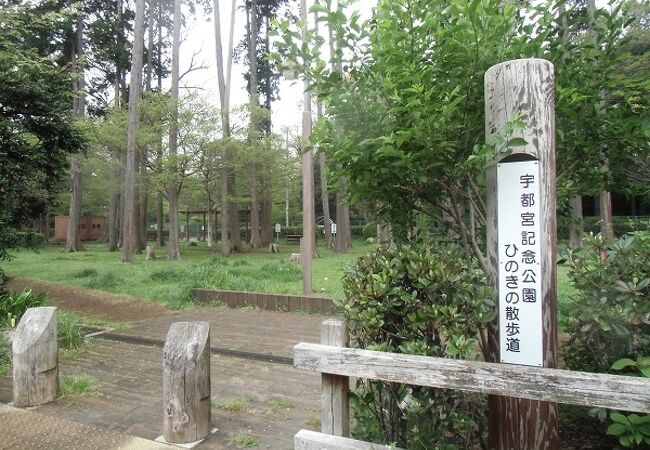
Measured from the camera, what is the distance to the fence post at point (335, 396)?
7.89 ft

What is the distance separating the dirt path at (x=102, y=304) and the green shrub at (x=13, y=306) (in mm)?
1406

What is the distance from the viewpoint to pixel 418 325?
2.36m

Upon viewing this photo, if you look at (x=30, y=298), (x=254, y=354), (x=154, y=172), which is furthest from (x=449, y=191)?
(x=154, y=172)

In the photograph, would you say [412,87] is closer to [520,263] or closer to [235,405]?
[520,263]

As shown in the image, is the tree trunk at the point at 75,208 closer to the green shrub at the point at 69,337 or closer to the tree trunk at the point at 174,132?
the tree trunk at the point at 174,132

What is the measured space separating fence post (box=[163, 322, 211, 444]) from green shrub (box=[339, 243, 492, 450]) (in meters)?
1.24

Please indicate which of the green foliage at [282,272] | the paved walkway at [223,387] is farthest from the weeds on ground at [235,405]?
the green foliage at [282,272]

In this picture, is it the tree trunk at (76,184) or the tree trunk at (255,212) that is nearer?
the tree trunk at (255,212)

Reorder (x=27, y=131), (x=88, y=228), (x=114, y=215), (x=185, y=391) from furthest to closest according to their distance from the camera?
(x=88, y=228) → (x=114, y=215) → (x=27, y=131) → (x=185, y=391)

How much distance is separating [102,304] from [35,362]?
5.72m

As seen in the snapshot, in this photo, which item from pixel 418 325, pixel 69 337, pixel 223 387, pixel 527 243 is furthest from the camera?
pixel 69 337

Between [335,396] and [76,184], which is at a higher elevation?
[76,184]

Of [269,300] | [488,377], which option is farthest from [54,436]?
[269,300]

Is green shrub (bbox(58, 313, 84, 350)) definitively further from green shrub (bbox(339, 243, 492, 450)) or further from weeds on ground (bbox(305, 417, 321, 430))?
green shrub (bbox(339, 243, 492, 450))
